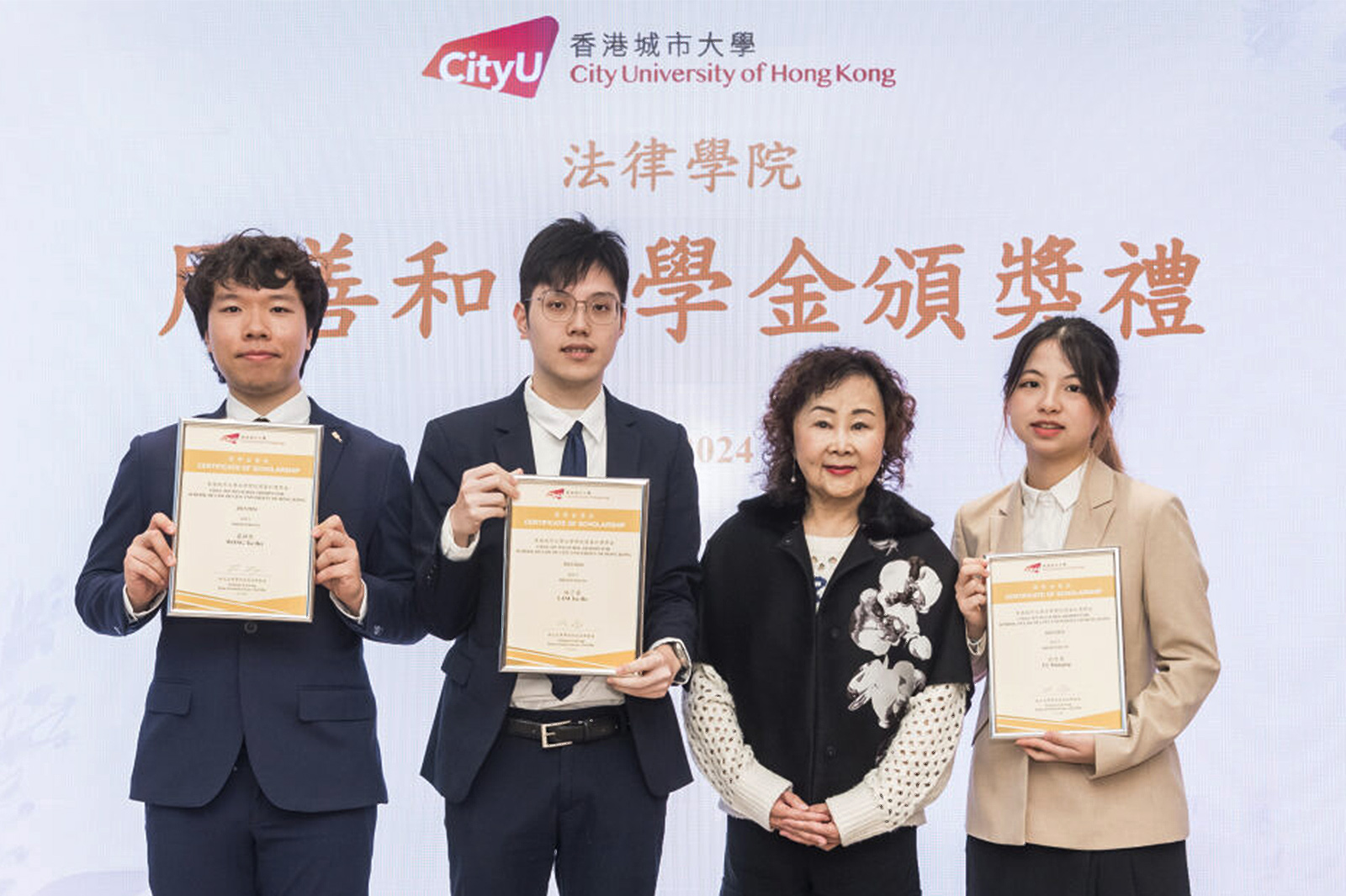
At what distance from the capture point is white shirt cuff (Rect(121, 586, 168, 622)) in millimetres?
2232

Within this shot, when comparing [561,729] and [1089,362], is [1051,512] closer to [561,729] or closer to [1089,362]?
[1089,362]

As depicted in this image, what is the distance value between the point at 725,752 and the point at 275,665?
2.68 ft

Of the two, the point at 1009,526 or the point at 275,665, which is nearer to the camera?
the point at 275,665

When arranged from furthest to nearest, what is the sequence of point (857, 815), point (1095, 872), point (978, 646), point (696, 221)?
point (696, 221) → point (978, 646) → point (1095, 872) → point (857, 815)

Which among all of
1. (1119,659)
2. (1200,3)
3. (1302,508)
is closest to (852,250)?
(1200,3)

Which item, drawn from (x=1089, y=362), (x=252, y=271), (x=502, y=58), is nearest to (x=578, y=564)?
(x=252, y=271)

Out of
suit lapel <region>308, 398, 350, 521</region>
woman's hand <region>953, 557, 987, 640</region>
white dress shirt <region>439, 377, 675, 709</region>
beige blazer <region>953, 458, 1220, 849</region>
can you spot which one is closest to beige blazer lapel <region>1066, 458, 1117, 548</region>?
beige blazer <region>953, 458, 1220, 849</region>

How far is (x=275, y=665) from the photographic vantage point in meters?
2.28

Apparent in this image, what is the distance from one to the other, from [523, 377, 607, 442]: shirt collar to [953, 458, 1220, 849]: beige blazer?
0.91m

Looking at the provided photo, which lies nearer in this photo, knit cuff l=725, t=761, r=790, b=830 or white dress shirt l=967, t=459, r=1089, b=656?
knit cuff l=725, t=761, r=790, b=830

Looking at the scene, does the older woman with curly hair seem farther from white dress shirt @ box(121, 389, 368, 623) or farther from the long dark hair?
white dress shirt @ box(121, 389, 368, 623)

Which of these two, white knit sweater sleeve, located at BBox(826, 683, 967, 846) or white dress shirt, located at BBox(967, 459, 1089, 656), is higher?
white dress shirt, located at BBox(967, 459, 1089, 656)

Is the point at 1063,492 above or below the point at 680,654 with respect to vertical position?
above

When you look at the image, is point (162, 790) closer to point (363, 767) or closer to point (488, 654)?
point (363, 767)
